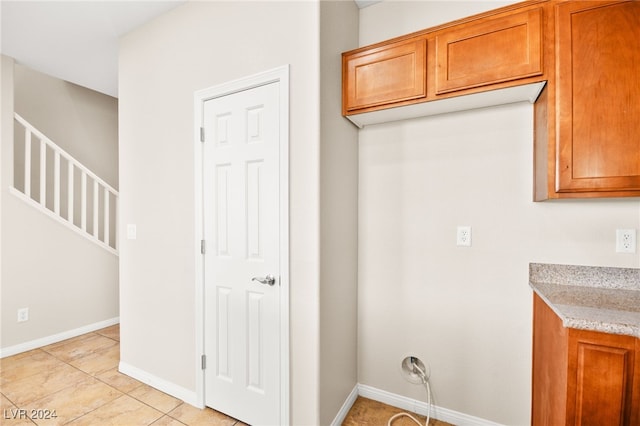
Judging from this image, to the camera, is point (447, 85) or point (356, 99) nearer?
point (447, 85)

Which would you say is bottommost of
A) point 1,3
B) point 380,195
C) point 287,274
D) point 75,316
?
point 75,316

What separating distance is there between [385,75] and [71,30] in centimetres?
261

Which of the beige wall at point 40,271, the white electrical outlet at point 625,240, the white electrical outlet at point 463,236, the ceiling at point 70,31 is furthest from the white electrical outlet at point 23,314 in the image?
the white electrical outlet at point 625,240

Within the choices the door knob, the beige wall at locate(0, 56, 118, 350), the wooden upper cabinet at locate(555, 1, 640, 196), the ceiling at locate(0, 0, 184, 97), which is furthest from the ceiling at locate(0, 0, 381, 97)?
the door knob

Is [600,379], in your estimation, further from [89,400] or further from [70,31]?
[70,31]

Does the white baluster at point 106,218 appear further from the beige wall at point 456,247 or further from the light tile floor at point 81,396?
the beige wall at point 456,247

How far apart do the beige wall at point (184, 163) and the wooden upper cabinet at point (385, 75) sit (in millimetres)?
321

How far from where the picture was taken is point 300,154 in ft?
5.53

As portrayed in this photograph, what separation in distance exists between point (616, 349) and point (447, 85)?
4.42 feet

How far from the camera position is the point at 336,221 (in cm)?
184

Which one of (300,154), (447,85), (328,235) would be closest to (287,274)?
(328,235)

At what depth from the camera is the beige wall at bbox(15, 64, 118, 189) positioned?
11.1 ft

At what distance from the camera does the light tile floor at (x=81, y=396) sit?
6.27 feet

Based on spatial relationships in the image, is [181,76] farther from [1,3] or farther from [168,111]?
[1,3]
